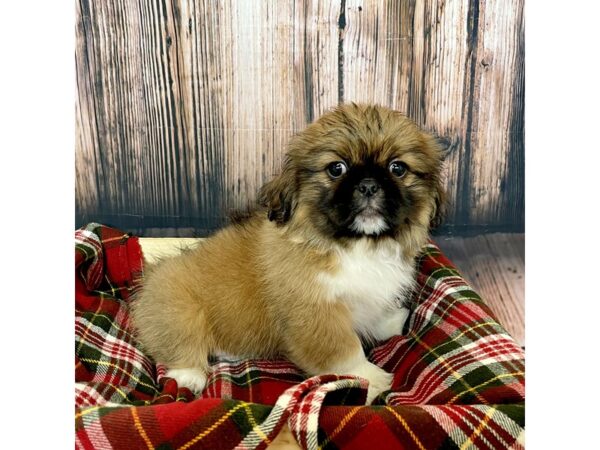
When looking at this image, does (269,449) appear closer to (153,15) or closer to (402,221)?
(402,221)

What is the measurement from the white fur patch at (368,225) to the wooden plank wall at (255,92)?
0.50m

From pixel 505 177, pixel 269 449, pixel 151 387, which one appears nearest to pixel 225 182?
pixel 151 387

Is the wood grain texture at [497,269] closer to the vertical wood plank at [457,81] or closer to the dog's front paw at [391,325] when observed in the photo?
the vertical wood plank at [457,81]

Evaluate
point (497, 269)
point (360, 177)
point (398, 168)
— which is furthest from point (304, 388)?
point (497, 269)

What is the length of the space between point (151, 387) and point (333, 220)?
946 millimetres

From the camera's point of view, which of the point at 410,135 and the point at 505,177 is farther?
the point at 505,177

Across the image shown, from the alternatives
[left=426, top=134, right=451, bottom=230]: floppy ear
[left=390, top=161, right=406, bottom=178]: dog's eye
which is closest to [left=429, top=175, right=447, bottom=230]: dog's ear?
[left=426, top=134, right=451, bottom=230]: floppy ear

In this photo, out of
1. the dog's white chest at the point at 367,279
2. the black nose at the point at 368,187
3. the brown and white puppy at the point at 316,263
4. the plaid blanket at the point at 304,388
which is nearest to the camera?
the plaid blanket at the point at 304,388

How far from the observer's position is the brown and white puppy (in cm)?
173

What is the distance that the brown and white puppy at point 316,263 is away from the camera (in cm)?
173

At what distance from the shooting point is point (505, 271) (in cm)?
208

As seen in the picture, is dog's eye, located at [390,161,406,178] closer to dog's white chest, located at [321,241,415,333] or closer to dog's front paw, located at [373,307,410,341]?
dog's white chest, located at [321,241,415,333]

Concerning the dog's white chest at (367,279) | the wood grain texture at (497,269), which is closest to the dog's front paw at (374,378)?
the dog's white chest at (367,279)

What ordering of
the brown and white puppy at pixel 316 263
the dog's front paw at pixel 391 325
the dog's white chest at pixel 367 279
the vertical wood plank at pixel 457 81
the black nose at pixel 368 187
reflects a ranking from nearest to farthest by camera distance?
the black nose at pixel 368 187, the brown and white puppy at pixel 316 263, the dog's white chest at pixel 367 279, the vertical wood plank at pixel 457 81, the dog's front paw at pixel 391 325
